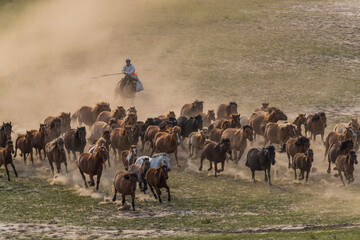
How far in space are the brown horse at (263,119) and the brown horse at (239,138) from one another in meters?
3.90

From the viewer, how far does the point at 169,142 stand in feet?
121

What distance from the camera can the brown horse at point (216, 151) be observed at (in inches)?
1379

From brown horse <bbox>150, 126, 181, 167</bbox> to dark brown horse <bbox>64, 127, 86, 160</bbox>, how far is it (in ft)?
13.8

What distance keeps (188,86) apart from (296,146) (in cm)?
2642

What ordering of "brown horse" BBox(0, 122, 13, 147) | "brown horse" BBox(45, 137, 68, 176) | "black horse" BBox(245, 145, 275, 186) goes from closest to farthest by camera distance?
"black horse" BBox(245, 145, 275, 186) → "brown horse" BBox(45, 137, 68, 176) → "brown horse" BBox(0, 122, 13, 147)

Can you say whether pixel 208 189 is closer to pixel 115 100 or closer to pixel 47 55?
pixel 115 100

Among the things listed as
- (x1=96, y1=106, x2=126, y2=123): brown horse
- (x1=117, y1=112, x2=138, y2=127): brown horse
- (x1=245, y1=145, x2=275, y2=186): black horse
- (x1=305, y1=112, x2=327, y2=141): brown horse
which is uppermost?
(x1=96, y1=106, x2=126, y2=123): brown horse

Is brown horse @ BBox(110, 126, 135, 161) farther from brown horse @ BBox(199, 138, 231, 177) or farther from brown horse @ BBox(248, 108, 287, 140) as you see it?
brown horse @ BBox(248, 108, 287, 140)

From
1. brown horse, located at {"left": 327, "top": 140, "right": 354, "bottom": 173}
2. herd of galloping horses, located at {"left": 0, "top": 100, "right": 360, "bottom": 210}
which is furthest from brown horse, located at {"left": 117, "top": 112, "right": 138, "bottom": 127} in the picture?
brown horse, located at {"left": 327, "top": 140, "right": 354, "bottom": 173}

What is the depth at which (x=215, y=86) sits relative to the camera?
2414 inches

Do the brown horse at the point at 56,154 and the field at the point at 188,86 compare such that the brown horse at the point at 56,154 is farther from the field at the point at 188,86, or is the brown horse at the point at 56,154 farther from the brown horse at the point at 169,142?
the brown horse at the point at 169,142

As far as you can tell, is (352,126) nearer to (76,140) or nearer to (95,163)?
(95,163)

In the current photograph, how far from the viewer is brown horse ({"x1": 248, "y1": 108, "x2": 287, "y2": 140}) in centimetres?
4203

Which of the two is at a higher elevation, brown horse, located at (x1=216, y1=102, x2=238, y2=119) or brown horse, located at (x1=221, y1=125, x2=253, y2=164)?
brown horse, located at (x1=216, y1=102, x2=238, y2=119)
